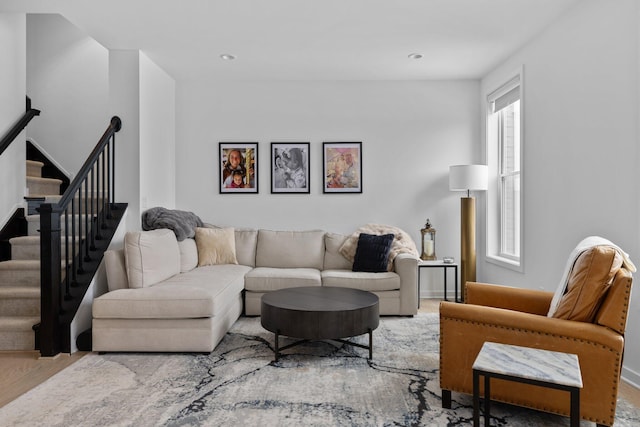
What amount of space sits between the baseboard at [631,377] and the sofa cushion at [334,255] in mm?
2636

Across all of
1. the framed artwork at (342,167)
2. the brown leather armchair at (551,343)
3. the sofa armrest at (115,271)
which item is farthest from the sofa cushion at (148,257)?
the brown leather armchair at (551,343)

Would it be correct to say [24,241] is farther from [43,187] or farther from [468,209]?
[468,209]

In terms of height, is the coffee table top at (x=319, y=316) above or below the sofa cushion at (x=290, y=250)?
below

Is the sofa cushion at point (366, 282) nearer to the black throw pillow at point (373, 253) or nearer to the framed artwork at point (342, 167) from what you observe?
the black throw pillow at point (373, 253)

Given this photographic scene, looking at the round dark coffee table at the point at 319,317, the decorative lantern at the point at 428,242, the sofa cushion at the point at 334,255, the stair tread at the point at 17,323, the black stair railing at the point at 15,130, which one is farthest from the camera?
the decorative lantern at the point at 428,242

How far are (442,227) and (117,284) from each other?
11.9ft

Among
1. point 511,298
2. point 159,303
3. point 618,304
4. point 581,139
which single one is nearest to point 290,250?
point 159,303

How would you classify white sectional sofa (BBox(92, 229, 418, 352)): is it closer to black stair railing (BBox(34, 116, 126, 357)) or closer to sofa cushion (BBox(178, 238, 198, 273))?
sofa cushion (BBox(178, 238, 198, 273))

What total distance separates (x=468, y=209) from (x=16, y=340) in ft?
14.2

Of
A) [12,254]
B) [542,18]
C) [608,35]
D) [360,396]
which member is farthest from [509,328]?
[12,254]

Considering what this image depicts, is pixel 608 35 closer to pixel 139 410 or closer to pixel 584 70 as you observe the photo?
pixel 584 70

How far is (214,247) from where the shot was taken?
470 cm

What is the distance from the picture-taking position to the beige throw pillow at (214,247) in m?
4.64

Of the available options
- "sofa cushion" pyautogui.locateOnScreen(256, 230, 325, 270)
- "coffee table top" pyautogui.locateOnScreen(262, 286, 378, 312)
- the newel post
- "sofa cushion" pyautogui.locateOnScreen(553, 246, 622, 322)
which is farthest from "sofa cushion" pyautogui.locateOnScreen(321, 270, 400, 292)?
the newel post
